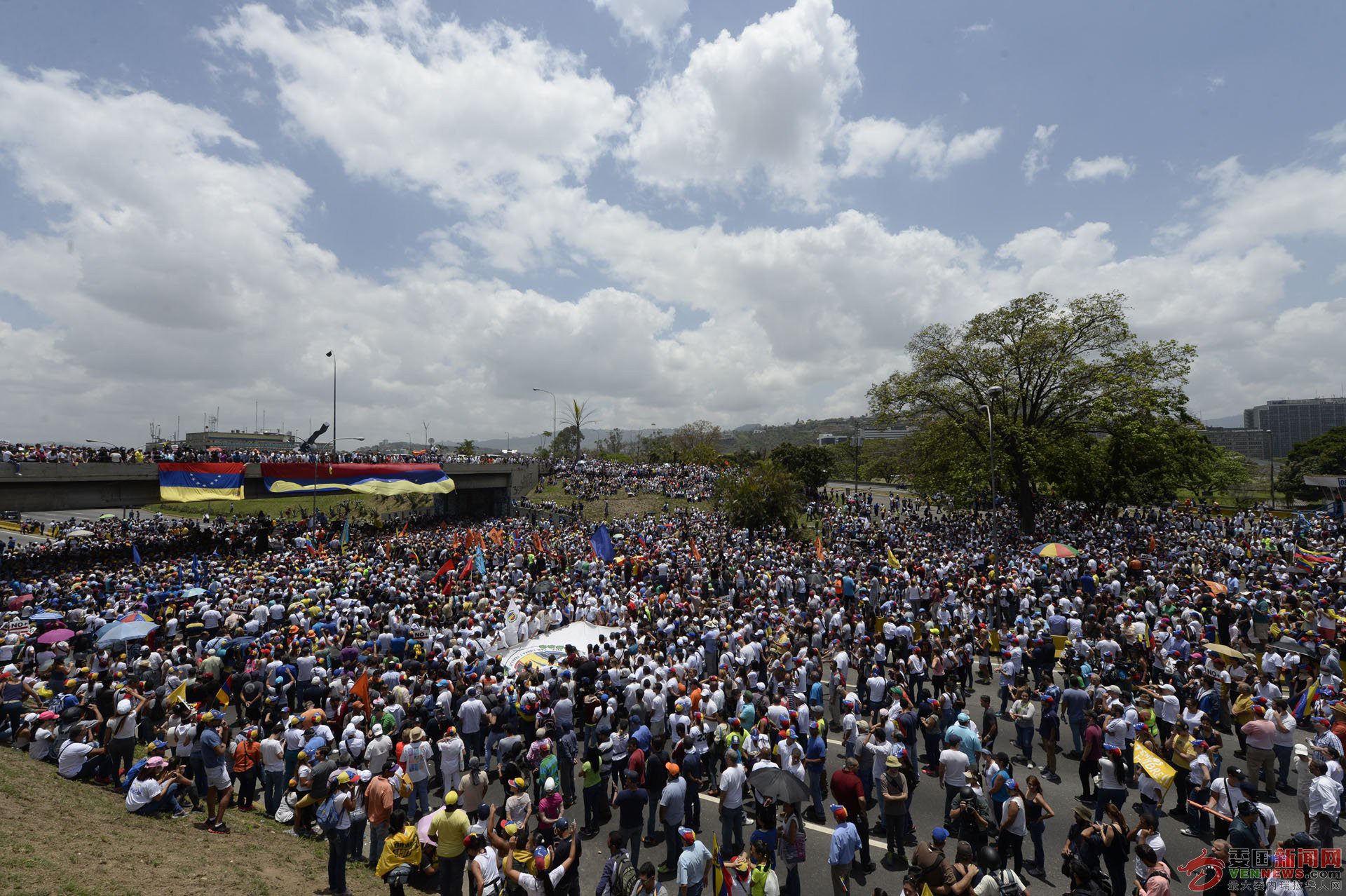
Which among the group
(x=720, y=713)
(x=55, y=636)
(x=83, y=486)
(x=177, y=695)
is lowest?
(x=720, y=713)

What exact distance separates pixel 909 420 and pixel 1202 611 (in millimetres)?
18530

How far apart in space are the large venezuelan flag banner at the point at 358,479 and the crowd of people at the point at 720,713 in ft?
42.2

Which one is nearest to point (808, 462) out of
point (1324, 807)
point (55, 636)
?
point (1324, 807)

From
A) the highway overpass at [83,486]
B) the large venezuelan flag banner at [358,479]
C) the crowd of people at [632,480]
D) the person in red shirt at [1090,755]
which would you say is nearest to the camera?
the person in red shirt at [1090,755]

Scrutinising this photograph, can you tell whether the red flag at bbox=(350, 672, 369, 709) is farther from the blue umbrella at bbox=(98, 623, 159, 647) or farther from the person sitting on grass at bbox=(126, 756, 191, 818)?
the blue umbrella at bbox=(98, 623, 159, 647)

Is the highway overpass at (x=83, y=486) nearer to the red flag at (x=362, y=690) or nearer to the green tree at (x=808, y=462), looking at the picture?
the red flag at (x=362, y=690)

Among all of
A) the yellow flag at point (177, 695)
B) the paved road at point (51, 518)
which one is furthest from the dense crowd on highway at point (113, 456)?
the yellow flag at point (177, 695)

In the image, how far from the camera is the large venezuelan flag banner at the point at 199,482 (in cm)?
3016

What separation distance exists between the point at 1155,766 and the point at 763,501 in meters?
26.8

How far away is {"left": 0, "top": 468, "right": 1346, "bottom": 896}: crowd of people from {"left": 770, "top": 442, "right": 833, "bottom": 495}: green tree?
91.3 feet

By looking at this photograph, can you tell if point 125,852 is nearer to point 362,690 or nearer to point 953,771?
point 362,690

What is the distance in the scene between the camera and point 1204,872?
6590mm

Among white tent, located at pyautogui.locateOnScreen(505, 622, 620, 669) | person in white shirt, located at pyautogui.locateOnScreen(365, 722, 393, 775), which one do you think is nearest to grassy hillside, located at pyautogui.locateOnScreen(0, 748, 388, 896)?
person in white shirt, located at pyautogui.locateOnScreen(365, 722, 393, 775)

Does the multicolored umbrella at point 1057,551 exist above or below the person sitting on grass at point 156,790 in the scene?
above
